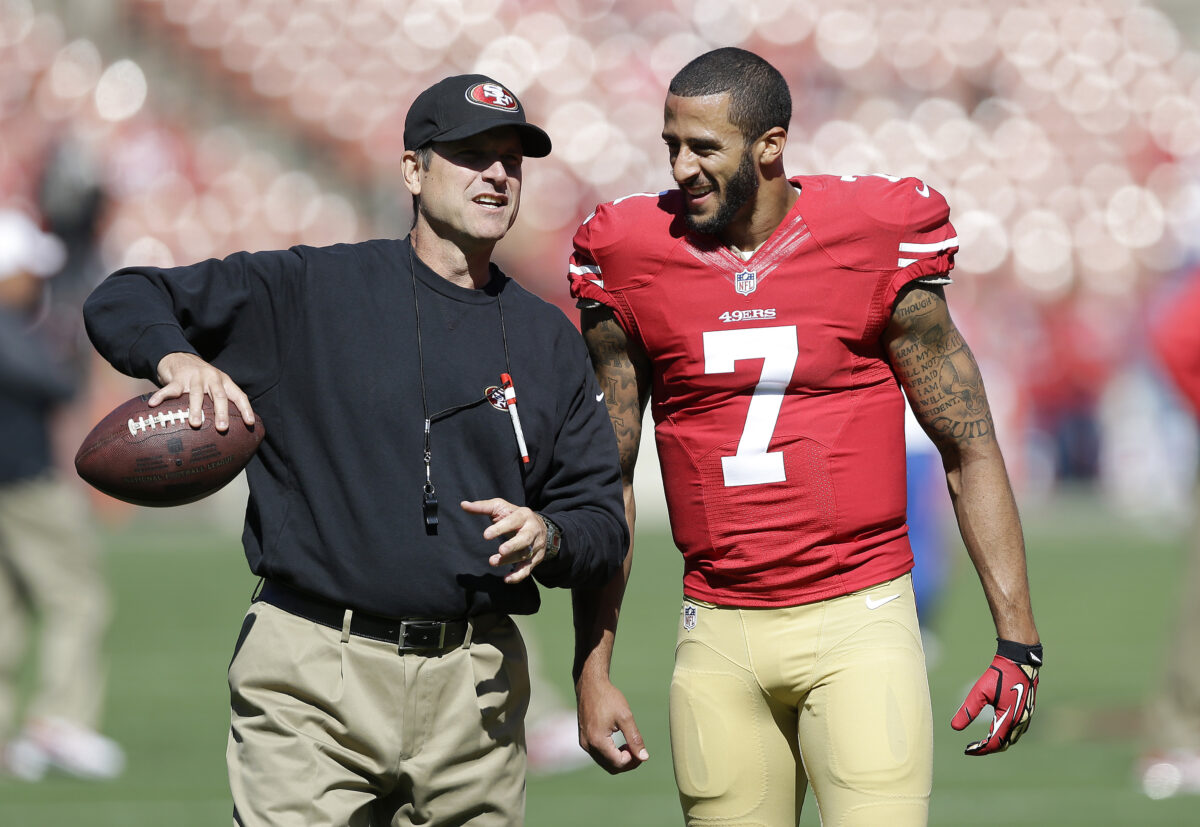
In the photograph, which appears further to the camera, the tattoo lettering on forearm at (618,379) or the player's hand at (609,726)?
the tattoo lettering on forearm at (618,379)

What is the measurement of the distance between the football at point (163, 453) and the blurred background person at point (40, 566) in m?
4.13

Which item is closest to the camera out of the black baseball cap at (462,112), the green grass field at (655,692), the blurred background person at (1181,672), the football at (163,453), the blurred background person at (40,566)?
the football at (163,453)

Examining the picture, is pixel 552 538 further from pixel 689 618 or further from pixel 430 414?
pixel 689 618

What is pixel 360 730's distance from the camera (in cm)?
327

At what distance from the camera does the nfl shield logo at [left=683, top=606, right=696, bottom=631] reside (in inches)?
147

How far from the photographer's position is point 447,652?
337 centimetres

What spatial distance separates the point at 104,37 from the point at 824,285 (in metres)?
21.7

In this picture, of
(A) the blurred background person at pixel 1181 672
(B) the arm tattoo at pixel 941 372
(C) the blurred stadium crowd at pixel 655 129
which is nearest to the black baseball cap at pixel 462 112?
(B) the arm tattoo at pixel 941 372

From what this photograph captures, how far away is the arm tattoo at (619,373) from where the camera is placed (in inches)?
149

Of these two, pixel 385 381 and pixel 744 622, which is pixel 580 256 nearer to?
pixel 385 381

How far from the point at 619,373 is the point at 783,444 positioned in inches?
17.3

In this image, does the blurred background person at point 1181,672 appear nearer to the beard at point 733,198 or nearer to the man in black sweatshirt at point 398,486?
the beard at point 733,198

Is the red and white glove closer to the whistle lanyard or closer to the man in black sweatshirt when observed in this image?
the man in black sweatshirt

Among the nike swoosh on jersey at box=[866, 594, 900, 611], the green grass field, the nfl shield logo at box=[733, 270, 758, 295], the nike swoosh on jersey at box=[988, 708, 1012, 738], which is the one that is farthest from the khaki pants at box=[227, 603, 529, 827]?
the green grass field
